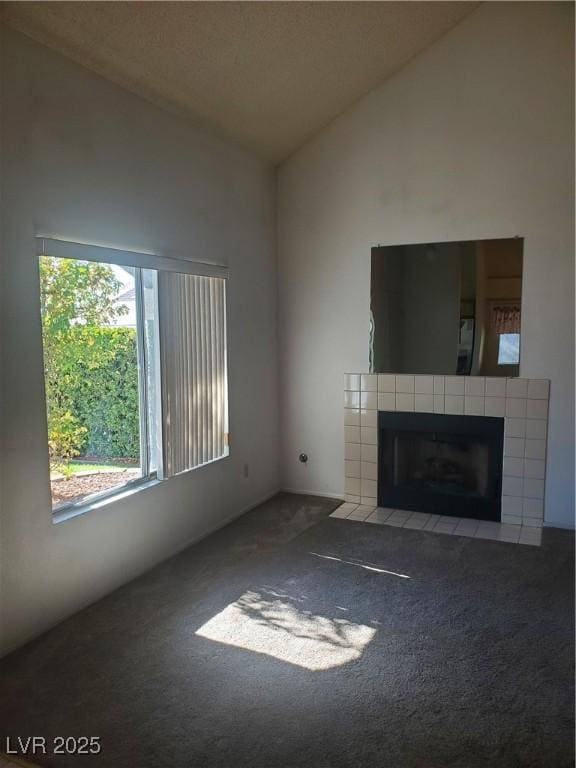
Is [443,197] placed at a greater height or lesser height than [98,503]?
greater

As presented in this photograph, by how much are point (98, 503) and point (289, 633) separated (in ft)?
3.95

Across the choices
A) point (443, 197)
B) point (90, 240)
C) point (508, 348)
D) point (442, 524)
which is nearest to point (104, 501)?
point (90, 240)

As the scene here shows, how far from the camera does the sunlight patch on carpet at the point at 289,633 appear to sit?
257cm

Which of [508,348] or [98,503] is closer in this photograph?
[98,503]

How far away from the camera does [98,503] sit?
3123mm

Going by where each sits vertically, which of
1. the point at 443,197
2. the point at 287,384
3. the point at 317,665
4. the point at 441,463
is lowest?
the point at 317,665

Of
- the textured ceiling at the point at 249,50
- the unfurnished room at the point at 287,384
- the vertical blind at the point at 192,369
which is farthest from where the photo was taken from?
the vertical blind at the point at 192,369

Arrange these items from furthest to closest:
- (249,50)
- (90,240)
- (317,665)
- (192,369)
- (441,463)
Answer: (441,463), (192,369), (249,50), (90,240), (317,665)

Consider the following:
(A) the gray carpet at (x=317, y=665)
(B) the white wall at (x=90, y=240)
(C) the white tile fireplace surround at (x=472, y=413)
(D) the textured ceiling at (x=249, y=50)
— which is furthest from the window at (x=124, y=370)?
(C) the white tile fireplace surround at (x=472, y=413)

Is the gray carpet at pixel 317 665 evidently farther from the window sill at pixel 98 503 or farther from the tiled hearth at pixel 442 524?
the window sill at pixel 98 503

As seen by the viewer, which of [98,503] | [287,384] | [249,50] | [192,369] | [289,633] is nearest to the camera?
[289,633]

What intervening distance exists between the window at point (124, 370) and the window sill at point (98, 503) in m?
0.02

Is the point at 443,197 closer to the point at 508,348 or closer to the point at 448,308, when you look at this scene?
the point at 448,308

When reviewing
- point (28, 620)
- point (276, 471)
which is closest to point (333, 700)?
point (28, 620)
